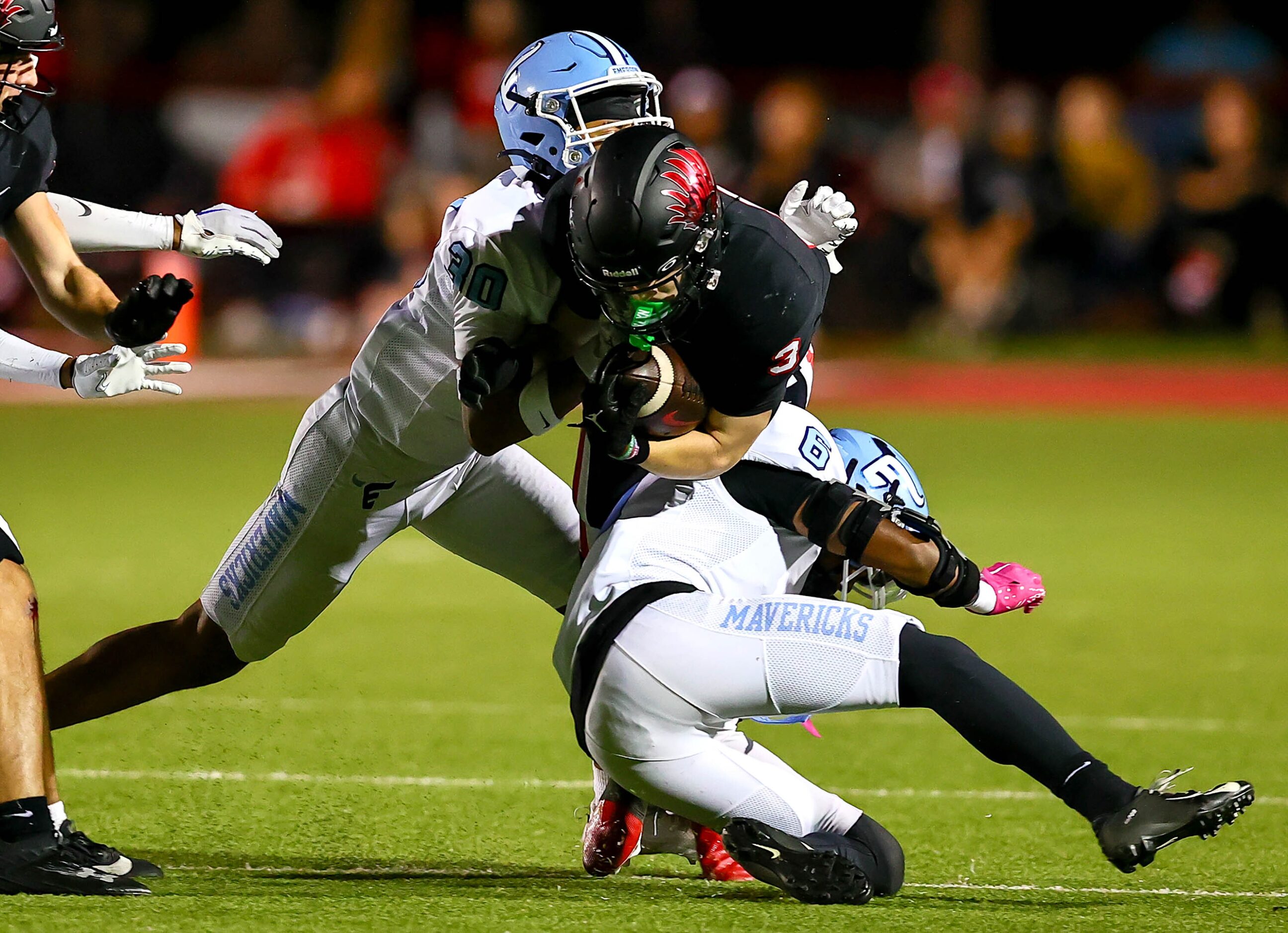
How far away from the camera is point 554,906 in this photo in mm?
3666

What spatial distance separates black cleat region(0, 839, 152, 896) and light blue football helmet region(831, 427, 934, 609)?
161 centimetres

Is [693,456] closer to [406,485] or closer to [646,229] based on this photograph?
[646,229]

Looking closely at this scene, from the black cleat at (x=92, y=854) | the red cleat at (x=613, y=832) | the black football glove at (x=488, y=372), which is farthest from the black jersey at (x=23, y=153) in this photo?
the red cleat at (x=613, y=832)

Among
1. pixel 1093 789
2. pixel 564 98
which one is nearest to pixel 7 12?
pixel 564 98

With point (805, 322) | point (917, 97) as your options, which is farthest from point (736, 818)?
point (917, 97)

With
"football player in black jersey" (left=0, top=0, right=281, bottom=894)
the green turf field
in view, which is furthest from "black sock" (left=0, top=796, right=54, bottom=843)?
the green turf field

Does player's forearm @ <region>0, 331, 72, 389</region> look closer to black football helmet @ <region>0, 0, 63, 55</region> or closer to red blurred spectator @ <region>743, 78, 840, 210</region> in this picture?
black football helmet @ <region>0, 0, 63, 55</region>

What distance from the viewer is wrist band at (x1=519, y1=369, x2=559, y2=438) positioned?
12.4ft

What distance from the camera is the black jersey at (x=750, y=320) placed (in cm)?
366

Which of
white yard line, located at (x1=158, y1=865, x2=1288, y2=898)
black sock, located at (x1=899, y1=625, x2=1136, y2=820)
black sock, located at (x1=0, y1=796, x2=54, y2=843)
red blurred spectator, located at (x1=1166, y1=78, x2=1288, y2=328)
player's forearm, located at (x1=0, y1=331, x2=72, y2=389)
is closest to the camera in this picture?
black sock, located at (x1=899, y1=625, x2=1136, y2=820)

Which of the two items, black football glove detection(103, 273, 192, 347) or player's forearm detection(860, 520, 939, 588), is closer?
player's forearm detection(860, 520, 939, 588)

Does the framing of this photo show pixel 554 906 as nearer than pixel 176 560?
Yes

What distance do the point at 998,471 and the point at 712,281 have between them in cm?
731

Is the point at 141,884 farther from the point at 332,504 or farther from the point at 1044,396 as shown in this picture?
the point at 1044,396
